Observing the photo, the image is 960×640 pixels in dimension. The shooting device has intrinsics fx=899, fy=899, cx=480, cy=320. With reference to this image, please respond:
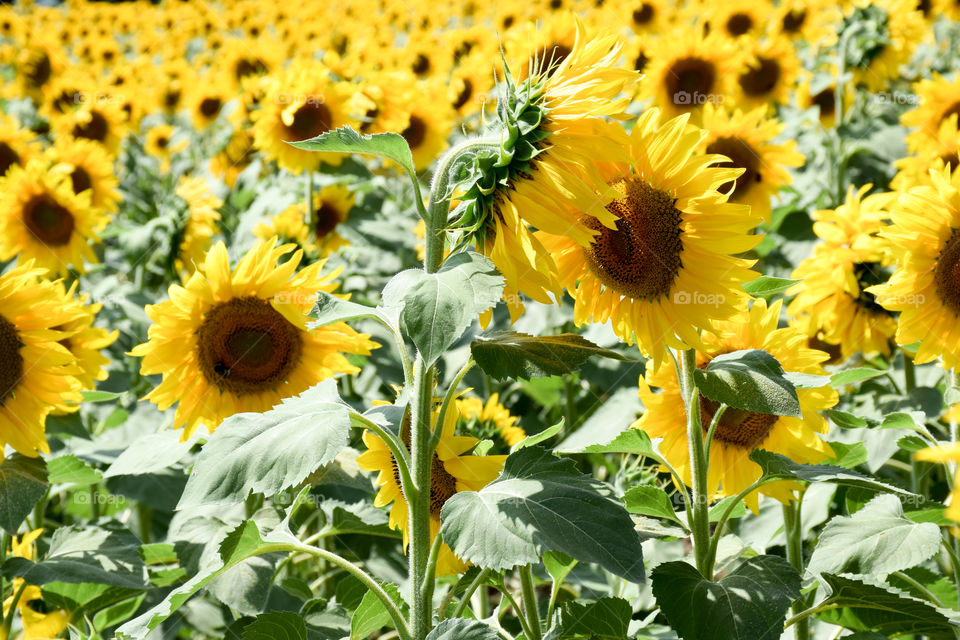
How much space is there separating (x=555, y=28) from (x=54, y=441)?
9.33 feet

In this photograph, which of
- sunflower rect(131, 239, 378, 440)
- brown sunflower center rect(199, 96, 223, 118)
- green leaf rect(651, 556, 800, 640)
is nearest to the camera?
green leaf rect(651, 556, 800, 640)

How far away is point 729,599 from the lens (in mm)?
1343

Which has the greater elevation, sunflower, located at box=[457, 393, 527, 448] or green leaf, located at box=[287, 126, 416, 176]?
green leaf, located at box=[287, 126, 416, 176]

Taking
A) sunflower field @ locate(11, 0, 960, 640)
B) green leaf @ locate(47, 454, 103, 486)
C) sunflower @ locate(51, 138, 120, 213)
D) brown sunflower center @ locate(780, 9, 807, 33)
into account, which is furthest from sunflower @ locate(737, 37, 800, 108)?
green leaf @ locate(47, 454, 103, 486)

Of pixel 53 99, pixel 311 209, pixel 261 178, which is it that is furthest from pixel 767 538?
pixel 53 99

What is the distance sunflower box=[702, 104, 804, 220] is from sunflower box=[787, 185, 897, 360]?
0.56 metres

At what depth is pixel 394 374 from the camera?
9.73 ft

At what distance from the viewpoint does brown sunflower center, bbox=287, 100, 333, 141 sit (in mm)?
3623

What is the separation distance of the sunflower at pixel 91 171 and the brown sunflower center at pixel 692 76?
2.49m

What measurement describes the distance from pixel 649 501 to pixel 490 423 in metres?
0.61

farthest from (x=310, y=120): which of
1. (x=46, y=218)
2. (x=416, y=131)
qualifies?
(x=46, y=218)

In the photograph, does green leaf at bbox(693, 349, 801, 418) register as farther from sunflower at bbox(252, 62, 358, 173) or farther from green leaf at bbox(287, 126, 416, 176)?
sunflower at bbox(252, 62, 358, 173)

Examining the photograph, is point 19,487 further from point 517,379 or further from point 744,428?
point 744,428

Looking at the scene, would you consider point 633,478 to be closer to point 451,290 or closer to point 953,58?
point 451,290
